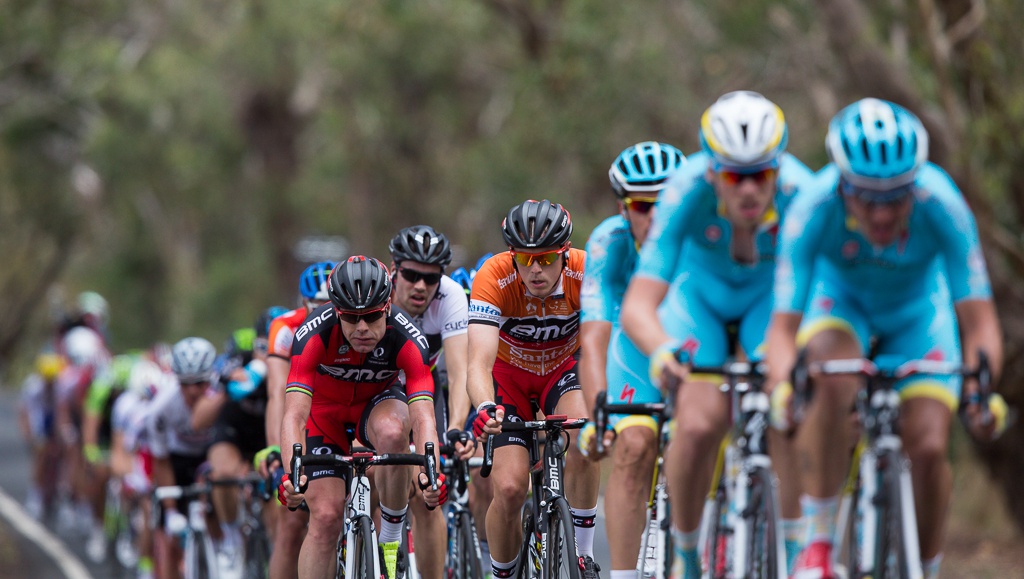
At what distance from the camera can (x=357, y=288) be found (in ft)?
23.7

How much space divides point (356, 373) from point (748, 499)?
9.38 ft

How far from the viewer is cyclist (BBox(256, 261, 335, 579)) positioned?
334 inches

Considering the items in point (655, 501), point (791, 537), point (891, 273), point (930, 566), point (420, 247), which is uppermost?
point (420, 247)

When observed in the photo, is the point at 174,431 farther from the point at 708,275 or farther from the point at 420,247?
the point at 708,275

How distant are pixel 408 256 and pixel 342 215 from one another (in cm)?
3233

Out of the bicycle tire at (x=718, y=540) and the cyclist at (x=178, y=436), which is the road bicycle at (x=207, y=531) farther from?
the bicycle tire at (x=718, y=540)

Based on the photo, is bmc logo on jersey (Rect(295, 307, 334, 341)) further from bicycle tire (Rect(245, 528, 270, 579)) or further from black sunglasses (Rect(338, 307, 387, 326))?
bicycle tire (Rect(245, 528, 270, 579))

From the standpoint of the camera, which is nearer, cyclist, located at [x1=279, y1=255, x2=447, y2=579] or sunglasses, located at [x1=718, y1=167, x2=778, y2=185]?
sunglasses, located at [x1=718, y1=167, x2=778, y2=185]

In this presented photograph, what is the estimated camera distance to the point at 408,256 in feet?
28.0

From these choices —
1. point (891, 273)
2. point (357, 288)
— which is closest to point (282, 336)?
point (357, 288)

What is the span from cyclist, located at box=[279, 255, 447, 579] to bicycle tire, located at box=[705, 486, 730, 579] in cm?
181

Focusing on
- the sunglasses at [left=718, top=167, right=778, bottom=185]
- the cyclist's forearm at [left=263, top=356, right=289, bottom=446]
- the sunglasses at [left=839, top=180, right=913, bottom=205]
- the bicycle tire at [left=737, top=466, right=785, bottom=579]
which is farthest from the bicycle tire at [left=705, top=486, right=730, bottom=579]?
the cyclist's forearm at [left=263, top=356, right=289, bottom=446]

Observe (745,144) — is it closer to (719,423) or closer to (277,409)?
(719,423)

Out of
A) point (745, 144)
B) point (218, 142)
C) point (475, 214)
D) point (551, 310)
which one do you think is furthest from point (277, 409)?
point (218, 142)
